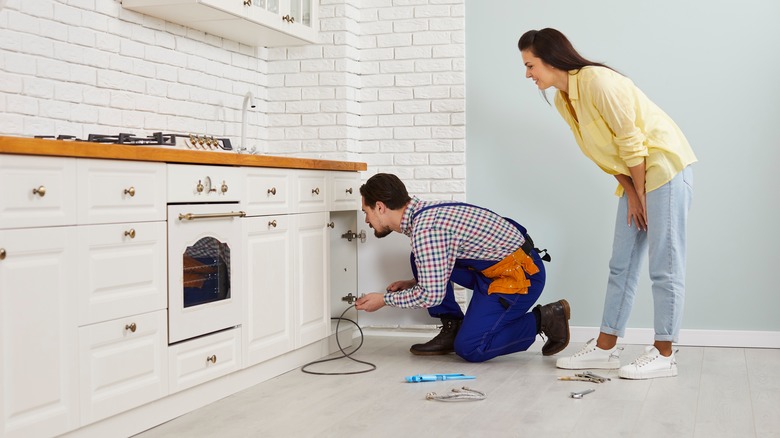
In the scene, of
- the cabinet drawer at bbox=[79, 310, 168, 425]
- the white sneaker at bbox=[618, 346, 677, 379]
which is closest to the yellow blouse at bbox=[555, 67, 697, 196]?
the white sneaker at bbox=[618, 346, 677, 379]

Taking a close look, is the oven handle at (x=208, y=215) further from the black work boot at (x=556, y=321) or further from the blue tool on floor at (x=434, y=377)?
the black work boot at (x=556, y=321)

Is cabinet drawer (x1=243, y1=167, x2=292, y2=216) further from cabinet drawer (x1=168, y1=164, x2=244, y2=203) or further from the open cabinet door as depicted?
the open cabinet door

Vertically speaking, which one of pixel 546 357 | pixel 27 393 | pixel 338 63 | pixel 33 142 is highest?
pixel 338 63

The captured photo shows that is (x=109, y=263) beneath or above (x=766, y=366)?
above

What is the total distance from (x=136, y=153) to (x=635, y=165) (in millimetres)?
1953

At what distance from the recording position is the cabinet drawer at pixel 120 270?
2465 mm

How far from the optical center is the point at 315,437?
106 inches

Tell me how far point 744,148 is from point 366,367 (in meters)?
2.10

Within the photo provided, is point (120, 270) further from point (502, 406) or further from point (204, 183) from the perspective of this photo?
point (502, 406)

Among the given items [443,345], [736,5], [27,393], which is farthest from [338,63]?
[27,393]

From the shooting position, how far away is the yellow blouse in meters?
3.48

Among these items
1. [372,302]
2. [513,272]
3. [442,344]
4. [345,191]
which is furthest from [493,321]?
[345,191]

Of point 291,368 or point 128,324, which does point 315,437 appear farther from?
point 291,368

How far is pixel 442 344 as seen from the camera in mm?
4121
